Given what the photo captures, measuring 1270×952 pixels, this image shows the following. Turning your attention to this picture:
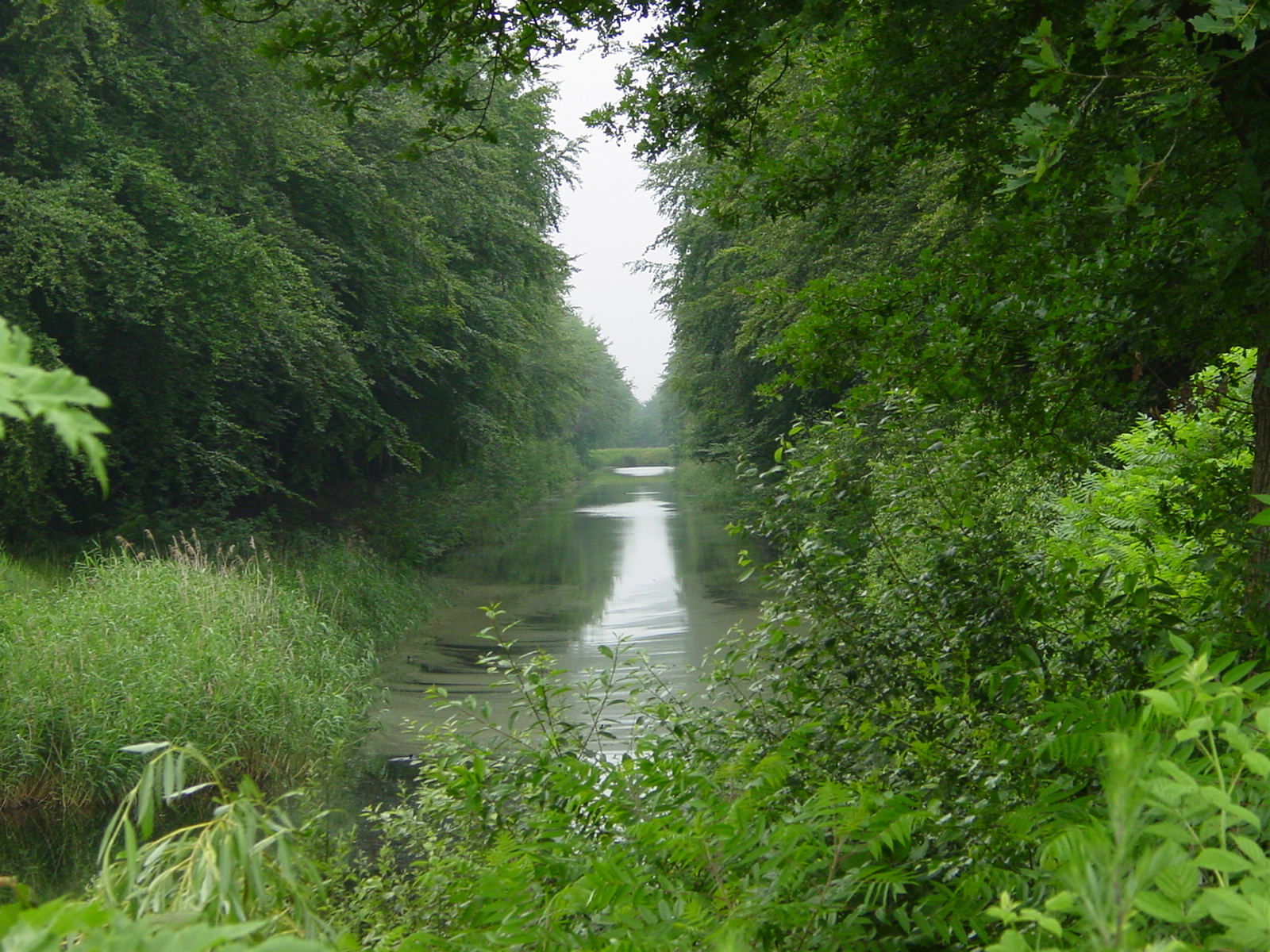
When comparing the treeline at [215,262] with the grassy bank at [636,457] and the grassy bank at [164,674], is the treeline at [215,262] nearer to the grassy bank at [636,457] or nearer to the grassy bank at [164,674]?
the grassy bank at [164,674]

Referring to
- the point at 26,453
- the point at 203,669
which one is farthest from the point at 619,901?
the point at 26,453

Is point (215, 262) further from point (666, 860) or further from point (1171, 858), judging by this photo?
point (1171, 858)

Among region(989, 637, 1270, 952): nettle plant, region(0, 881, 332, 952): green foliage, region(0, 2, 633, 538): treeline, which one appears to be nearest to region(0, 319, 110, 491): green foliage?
region(0, 881, 332, 952): green foliage

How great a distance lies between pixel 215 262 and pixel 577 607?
747 cm

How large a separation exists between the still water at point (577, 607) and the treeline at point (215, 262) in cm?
330

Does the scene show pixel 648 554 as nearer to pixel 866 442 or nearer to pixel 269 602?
pixel 269 602

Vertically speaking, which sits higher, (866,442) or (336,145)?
(336,145)

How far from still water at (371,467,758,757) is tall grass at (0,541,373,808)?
87cm

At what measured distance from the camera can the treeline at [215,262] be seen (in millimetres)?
12133

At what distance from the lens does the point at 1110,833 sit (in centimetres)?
158

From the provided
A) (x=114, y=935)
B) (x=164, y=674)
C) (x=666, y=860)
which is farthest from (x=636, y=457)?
(x=114, y=935)

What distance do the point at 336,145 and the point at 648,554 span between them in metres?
12.5

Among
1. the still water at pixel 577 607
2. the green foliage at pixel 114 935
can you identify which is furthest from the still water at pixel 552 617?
the green foliage at pixel 114 935

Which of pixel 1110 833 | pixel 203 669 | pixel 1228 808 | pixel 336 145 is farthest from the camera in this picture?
pixel 336 145
